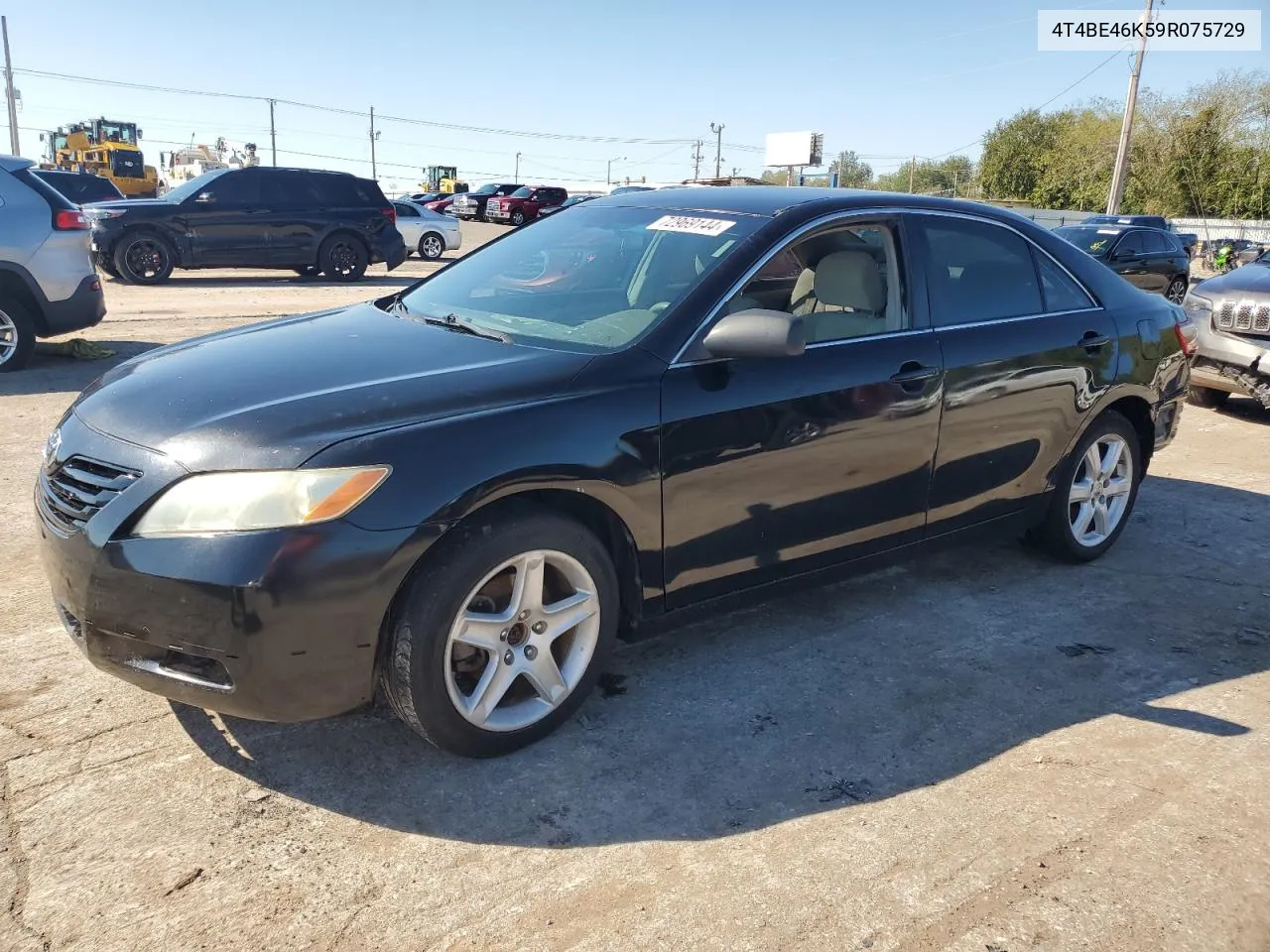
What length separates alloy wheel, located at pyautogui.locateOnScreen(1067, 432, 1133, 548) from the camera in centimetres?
467

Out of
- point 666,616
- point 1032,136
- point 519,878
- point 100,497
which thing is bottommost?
point 519,878

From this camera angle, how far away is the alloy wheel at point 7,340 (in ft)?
26.3

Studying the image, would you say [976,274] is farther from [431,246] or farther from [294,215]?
[431,246]

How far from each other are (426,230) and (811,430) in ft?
67.0

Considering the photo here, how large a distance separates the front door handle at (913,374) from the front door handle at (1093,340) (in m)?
1.05

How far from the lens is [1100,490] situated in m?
4.77

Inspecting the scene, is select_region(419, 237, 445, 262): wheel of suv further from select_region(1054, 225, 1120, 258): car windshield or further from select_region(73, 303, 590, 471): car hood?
select_region(73, 303, 590, 471): car hood

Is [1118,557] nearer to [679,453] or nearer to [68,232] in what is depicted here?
[679,453]

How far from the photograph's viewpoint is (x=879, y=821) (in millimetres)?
2760

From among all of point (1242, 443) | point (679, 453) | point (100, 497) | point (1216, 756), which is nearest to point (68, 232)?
point (100, 497)

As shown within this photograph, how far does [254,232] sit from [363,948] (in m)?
15.1

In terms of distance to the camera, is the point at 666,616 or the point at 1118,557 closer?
the point at 666,616

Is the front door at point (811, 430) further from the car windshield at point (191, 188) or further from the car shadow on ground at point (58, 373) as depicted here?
the car windshield at point (191, 188)

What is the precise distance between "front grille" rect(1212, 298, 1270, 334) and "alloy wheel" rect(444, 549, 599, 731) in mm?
7326
